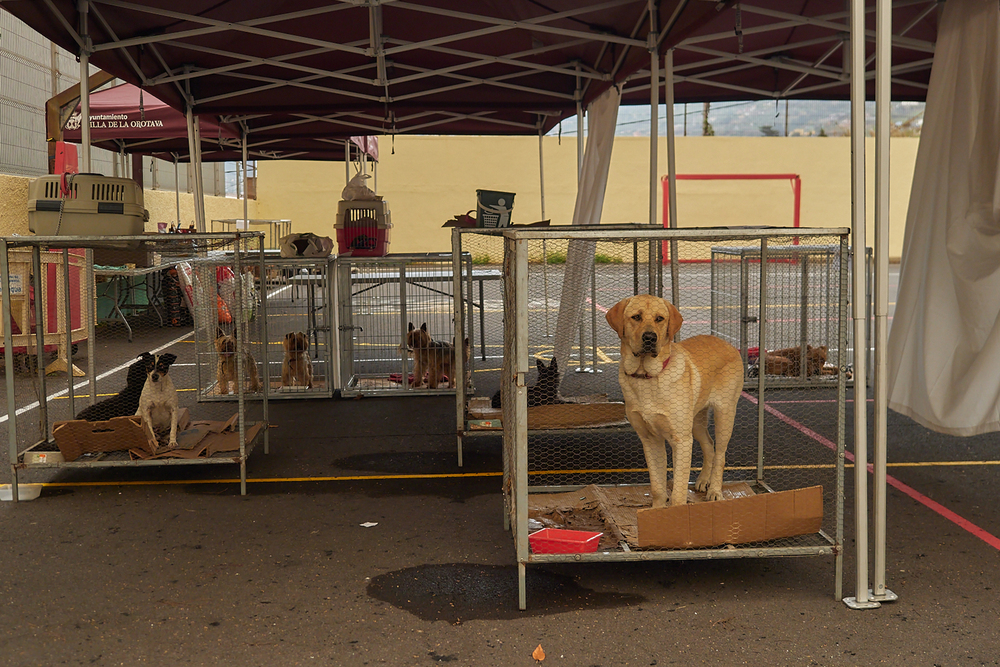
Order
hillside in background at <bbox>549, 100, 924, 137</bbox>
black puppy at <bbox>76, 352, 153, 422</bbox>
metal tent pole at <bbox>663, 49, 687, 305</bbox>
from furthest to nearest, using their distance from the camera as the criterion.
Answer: hillside in background at <bbox>549, 100, 924, 137</bbox>, black puppy at <bbox>76, 352, 153, 422</bbox>, metal tent pole at <bbox>663, 49, 687, 305</bbox>

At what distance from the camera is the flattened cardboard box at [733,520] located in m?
3.75

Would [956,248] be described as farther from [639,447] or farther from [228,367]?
[228,367]

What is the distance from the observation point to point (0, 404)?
314 inches

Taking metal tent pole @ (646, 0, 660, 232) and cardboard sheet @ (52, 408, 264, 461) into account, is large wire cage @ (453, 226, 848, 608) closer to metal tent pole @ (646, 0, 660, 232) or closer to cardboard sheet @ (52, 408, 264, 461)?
metal tent pole @ (646, 0, 660, 232)

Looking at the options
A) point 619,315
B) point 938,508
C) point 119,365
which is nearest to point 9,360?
point 619,315

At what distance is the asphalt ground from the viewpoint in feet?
10.9

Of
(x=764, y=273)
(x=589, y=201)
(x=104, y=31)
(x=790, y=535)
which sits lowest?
(x=790, y=535)

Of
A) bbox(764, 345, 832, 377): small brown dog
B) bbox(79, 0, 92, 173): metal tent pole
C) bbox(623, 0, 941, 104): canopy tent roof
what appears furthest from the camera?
bbox(764, 345, 832, 377): small brown dog

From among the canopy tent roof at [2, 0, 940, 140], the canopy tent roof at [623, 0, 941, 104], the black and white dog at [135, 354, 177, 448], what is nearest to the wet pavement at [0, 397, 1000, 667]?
the black and white dog at [135, 354, 177, 448]

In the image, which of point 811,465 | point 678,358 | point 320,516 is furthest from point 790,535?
point 320,516

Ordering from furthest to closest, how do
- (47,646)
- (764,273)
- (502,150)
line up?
(502,150) → (764,273) → (47,646)

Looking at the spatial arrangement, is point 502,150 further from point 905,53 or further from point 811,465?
point 811,465

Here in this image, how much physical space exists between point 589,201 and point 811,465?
341 centimetres

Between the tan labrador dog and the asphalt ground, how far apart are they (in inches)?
22.0
